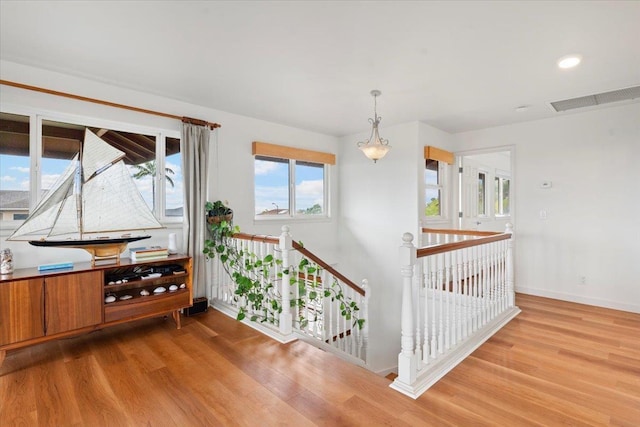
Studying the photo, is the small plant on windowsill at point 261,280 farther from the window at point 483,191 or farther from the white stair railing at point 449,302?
the window at point 483,191

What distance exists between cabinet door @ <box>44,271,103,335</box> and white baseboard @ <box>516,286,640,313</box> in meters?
5.19

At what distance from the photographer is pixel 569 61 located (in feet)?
8.68

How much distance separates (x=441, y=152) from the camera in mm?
4809

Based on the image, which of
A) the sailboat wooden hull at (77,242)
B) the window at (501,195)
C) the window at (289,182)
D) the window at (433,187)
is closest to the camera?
the sailboat wooden hull at (77,242)

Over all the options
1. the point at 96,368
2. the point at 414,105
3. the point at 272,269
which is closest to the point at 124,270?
the point at 96,368

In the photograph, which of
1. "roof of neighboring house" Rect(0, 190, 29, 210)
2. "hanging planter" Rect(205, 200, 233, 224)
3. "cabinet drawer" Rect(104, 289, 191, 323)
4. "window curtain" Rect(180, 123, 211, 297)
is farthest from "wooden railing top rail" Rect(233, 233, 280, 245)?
"roof of neighboring house" Rect(0, 190, 29, 210)

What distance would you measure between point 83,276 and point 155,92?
2.01 metres

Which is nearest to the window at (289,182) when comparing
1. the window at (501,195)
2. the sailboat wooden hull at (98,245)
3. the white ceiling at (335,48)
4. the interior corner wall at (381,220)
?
the interior corner wall at (381,220)

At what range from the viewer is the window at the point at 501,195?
690 cm

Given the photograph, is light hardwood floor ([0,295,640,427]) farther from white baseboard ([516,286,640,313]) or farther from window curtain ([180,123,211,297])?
white baseboard ([516,286,640,313])

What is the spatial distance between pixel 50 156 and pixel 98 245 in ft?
3.37

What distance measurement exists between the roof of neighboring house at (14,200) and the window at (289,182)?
7.83ft

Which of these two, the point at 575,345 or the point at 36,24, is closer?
the point at 36,24

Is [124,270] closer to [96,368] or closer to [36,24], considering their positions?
[96,368]
